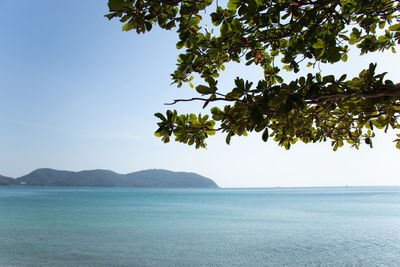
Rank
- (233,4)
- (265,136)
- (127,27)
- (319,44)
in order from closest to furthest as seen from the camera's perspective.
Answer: (233,4) → (265,136) → (319,44) → (127,27)

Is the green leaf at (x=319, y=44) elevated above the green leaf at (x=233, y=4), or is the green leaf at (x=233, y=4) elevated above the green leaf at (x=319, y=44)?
the green leaf at (x=233, y=4)

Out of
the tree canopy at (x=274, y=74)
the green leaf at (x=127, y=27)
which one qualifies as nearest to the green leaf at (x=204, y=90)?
the tree canopy at (x=274, y=74)

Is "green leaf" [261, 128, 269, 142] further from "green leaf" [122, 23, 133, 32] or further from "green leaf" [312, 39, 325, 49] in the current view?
"green leaf" [122, 23, 133, 32]

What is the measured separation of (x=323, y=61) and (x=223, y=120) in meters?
0.96

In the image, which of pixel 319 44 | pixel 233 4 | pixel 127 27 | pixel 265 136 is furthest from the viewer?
pixel 127 27

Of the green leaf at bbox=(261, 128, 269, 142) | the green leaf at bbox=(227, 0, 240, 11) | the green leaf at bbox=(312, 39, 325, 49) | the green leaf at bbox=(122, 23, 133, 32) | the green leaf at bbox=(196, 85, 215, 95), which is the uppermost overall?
the green leaf at bbox=(122, 23, 133, 32)

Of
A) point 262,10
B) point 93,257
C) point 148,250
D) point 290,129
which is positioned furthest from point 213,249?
point 262,10

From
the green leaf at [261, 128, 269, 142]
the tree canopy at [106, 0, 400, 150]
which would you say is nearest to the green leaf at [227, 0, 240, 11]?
the tree canopy at [106, 0, 400, 150]

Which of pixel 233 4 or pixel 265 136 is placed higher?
pixel 233 4

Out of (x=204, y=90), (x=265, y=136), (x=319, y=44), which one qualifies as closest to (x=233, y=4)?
(x=204, y=90)

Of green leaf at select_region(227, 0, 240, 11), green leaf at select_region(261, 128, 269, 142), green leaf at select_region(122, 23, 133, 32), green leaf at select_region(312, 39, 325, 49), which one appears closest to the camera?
green leaf at select_region(227, 0, 240, 11)

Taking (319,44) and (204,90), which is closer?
(204,90)

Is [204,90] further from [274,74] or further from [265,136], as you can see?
[274,74]

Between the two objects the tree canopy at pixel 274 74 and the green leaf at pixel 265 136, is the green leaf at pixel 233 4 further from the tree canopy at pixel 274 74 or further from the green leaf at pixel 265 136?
the green leaf at pixel 265 136
